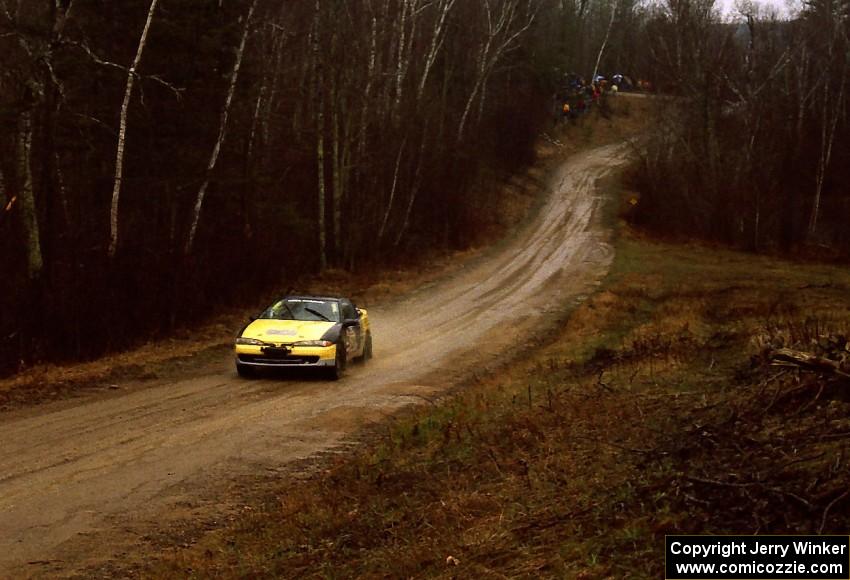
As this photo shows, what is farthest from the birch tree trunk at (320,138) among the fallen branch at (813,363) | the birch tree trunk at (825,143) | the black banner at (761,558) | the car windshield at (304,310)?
the birch tree trunk at (825,143)

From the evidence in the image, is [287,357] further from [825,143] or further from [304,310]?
[825,143]

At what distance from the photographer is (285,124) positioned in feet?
118

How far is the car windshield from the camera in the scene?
1766cm

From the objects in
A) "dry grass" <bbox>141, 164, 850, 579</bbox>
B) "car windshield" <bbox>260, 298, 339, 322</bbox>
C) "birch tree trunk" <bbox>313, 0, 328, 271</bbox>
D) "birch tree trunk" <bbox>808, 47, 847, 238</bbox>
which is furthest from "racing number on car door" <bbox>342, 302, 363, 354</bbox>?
"birch tree trunk" <bbox>808, 47, 847, 238</bbox>

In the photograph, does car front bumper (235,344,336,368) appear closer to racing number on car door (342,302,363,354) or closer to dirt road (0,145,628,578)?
dirt road (0,145,628,578)

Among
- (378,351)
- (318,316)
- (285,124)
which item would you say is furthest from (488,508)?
(285,124)

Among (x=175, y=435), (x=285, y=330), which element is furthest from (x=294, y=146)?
(x=175, y=435)

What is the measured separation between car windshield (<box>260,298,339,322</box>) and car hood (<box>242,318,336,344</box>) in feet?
0.81

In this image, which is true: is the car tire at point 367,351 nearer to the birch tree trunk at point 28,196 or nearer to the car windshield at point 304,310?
the car windshield at point 304,310

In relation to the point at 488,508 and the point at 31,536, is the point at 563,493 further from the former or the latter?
the point at 31,536

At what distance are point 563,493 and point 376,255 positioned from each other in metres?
28.7

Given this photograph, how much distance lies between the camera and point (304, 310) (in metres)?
17.9

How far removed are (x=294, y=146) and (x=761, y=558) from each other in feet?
100

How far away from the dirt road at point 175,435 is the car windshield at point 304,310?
4.20 ft
